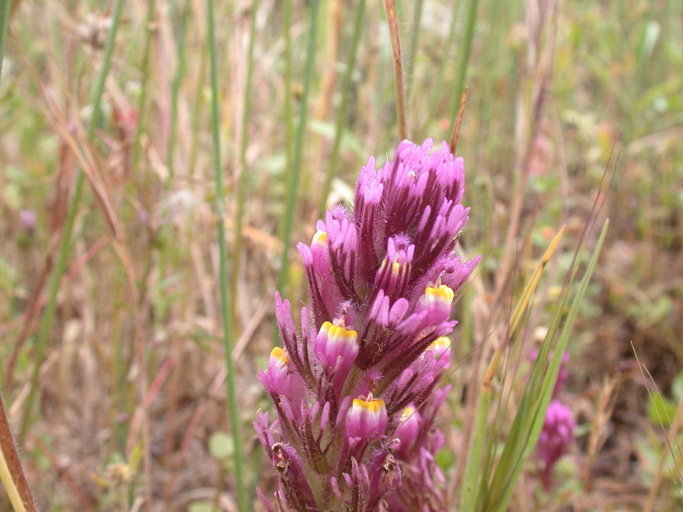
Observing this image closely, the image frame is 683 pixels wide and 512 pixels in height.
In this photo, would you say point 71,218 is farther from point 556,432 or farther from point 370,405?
point 556,432

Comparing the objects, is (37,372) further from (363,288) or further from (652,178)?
(652,178)

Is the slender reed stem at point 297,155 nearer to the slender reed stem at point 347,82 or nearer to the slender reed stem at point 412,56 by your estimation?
the slender reed stem at point 347,82

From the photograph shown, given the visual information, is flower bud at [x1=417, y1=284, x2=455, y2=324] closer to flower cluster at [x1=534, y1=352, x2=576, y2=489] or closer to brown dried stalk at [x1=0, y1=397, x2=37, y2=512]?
brown dried stalk at [x1=0, y1=397, x2=37, y2=512]

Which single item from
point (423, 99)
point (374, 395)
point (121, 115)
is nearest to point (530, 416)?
point (374, 395)

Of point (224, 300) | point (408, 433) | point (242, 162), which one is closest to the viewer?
point (408, 433)

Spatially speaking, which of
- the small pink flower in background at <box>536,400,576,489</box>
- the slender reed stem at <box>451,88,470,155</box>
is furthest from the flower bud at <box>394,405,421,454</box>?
the small pink flower in background at <box>536,400,576,489</box>

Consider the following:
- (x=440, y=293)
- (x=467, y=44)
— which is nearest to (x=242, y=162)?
(x=467, y=44)

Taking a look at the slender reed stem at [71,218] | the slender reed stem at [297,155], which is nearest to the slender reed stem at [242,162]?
the slender reed stem at [297,155]

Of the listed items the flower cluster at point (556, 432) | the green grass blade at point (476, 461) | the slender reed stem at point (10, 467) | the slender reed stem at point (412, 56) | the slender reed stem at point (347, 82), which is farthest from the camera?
the flower cluster at point (556, 432)
